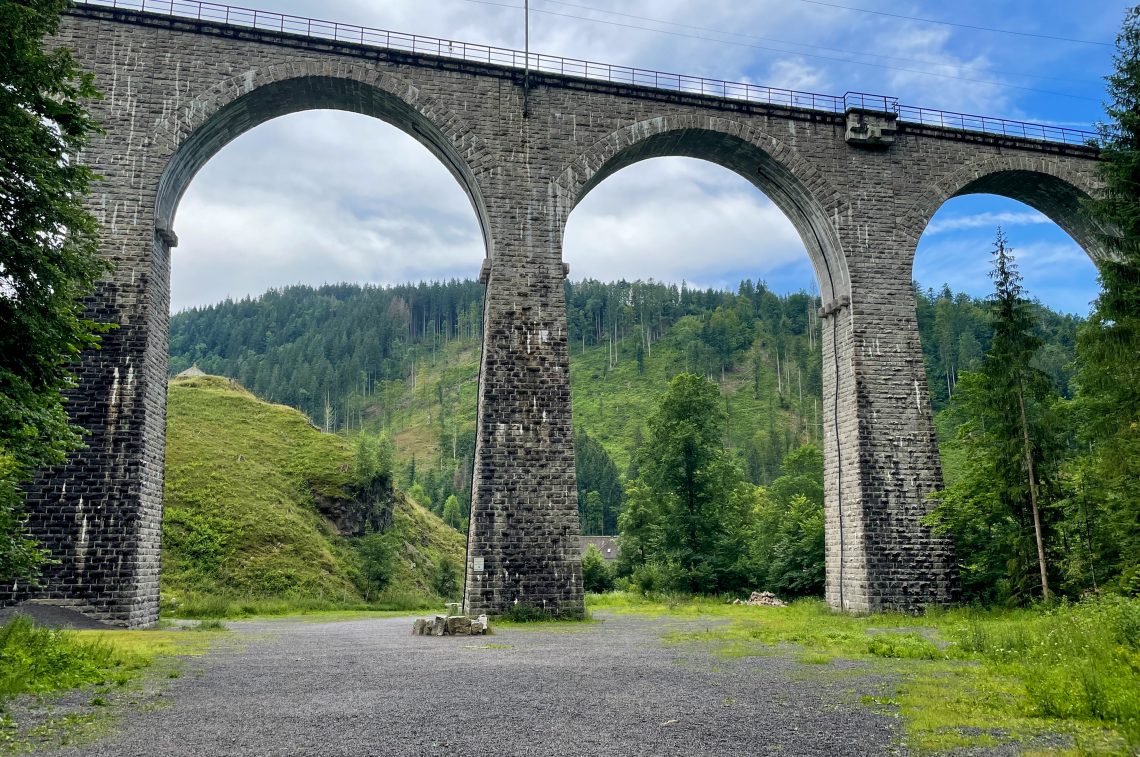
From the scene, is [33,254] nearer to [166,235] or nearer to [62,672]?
[62,672]

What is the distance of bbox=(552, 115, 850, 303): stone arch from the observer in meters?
20.6

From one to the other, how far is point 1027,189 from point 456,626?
70.9 feet

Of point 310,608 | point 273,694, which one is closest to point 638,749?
point 273,694

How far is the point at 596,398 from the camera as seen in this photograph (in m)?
128

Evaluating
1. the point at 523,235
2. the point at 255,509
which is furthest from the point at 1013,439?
the point at 255,509

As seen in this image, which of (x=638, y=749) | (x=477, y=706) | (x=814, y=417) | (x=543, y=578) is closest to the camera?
(x=638, y=749)

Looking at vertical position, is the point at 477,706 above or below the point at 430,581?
above

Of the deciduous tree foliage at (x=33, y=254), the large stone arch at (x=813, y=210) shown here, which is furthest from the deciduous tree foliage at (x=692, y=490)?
the deciduous tree foliage at (x=33, y=254)

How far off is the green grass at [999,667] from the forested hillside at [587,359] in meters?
78.6

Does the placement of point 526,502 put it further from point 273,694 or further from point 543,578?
point 273,694

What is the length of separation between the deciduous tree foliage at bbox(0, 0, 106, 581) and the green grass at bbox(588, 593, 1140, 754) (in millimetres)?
9517

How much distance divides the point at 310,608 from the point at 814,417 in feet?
308

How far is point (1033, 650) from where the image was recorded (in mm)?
10109

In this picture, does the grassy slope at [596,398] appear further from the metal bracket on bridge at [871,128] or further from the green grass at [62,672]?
the green grass at [62,672]
